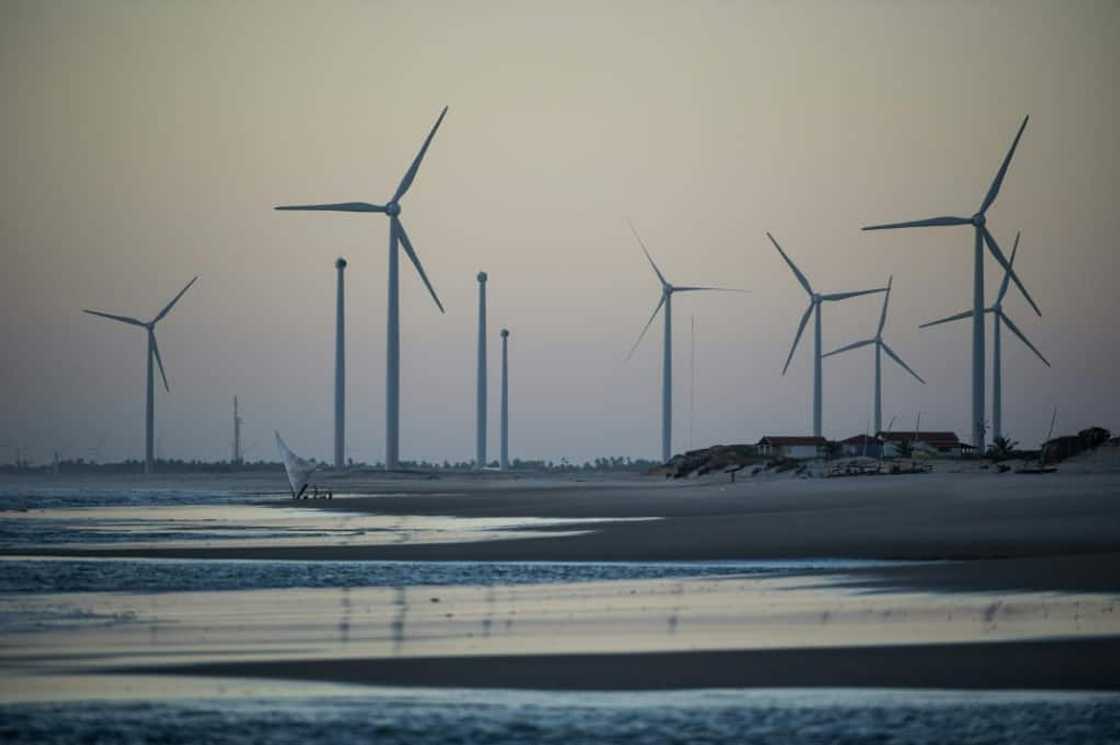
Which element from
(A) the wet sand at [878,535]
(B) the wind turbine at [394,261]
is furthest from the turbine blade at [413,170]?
(A) the wet sand at [878,535]

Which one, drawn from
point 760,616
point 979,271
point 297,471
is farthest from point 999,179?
point 760,616

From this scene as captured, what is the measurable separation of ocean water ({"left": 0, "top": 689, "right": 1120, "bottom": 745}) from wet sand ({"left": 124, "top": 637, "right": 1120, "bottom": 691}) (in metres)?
0.66

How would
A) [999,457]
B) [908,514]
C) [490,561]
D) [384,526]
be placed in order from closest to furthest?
[490,561] < [908,514] < [384,526] < [999,457]

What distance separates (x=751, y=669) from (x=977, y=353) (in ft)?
245

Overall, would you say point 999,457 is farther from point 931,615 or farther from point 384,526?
point 931,615

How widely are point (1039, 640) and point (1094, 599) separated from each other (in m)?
5.14

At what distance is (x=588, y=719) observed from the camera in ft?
52.1

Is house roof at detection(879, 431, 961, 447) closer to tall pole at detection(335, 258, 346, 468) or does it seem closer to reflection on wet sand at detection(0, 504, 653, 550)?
tall pole at detection(335, 258, 346, 468)

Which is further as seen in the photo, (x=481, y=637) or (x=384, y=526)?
(x=384, y=526)

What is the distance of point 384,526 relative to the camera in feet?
179

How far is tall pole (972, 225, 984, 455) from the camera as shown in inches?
3570

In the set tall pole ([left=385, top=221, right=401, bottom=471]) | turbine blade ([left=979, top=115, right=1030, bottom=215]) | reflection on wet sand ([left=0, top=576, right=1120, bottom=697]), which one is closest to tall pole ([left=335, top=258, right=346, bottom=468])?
tall pole ([left=385, top=221, right=401, bottom=471])

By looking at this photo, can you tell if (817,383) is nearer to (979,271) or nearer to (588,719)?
(979,271)

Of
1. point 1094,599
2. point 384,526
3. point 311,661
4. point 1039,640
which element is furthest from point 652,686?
point 384,526
